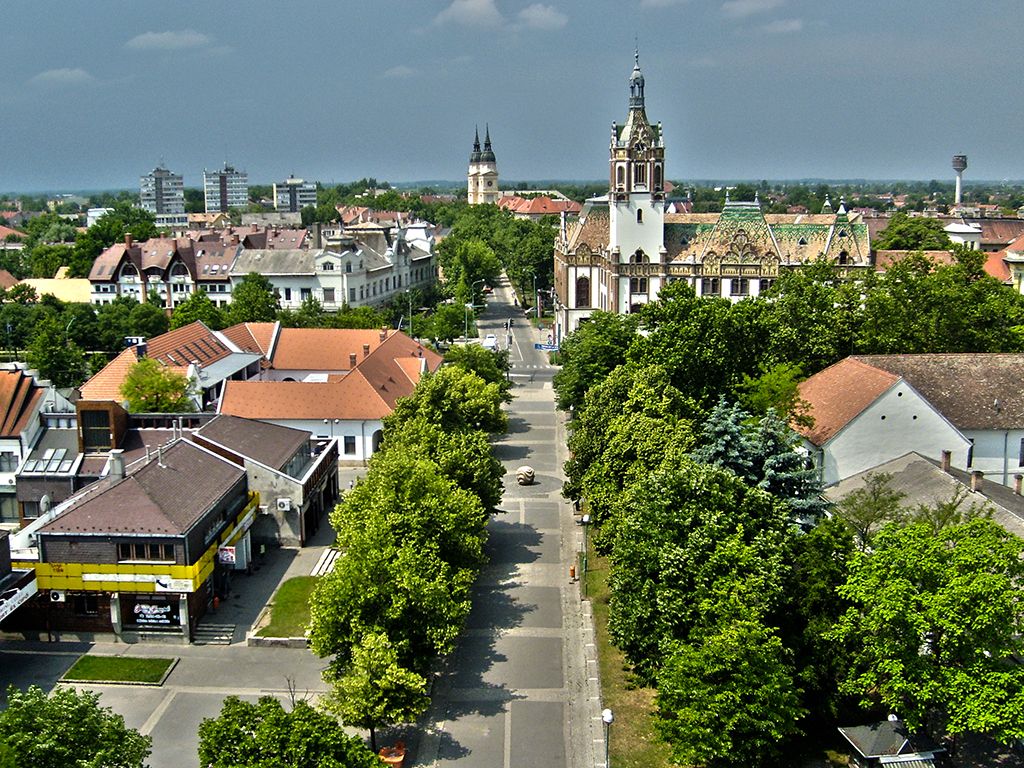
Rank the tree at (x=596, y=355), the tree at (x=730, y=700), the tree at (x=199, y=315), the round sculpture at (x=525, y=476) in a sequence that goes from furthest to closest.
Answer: the tree at (x=199, y=315)
the tree at (x=596, y=355)
the round sculpture at (x=525, y=476)
the tree at (x=730, y=700)

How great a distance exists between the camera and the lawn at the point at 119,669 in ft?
105

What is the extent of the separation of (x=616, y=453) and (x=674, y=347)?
513 inches

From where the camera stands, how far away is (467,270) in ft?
406

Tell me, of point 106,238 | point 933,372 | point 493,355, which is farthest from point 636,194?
point 106,238

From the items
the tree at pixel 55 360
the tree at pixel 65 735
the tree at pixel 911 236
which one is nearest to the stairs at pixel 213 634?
the tree at pixel 65 735

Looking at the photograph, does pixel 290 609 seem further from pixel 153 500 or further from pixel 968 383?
pixel 968 383

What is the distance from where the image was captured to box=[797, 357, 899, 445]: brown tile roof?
140ft

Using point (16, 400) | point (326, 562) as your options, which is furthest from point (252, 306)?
point (326, 562)

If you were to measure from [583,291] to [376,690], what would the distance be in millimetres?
71015

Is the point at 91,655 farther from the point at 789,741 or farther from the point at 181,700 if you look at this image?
the point at 789,741

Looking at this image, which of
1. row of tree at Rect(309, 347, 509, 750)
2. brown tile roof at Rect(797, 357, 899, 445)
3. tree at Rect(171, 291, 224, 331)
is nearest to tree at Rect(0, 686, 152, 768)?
row of tree at Rect(309, 347, 509, 750)

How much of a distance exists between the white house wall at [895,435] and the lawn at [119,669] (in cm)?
2907

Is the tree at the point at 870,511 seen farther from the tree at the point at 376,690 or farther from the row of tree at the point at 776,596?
the tree at the point at 376,690

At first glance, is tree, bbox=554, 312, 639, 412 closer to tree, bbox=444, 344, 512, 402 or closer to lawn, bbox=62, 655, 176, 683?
tree, bbox=444, 344, 512, 402
